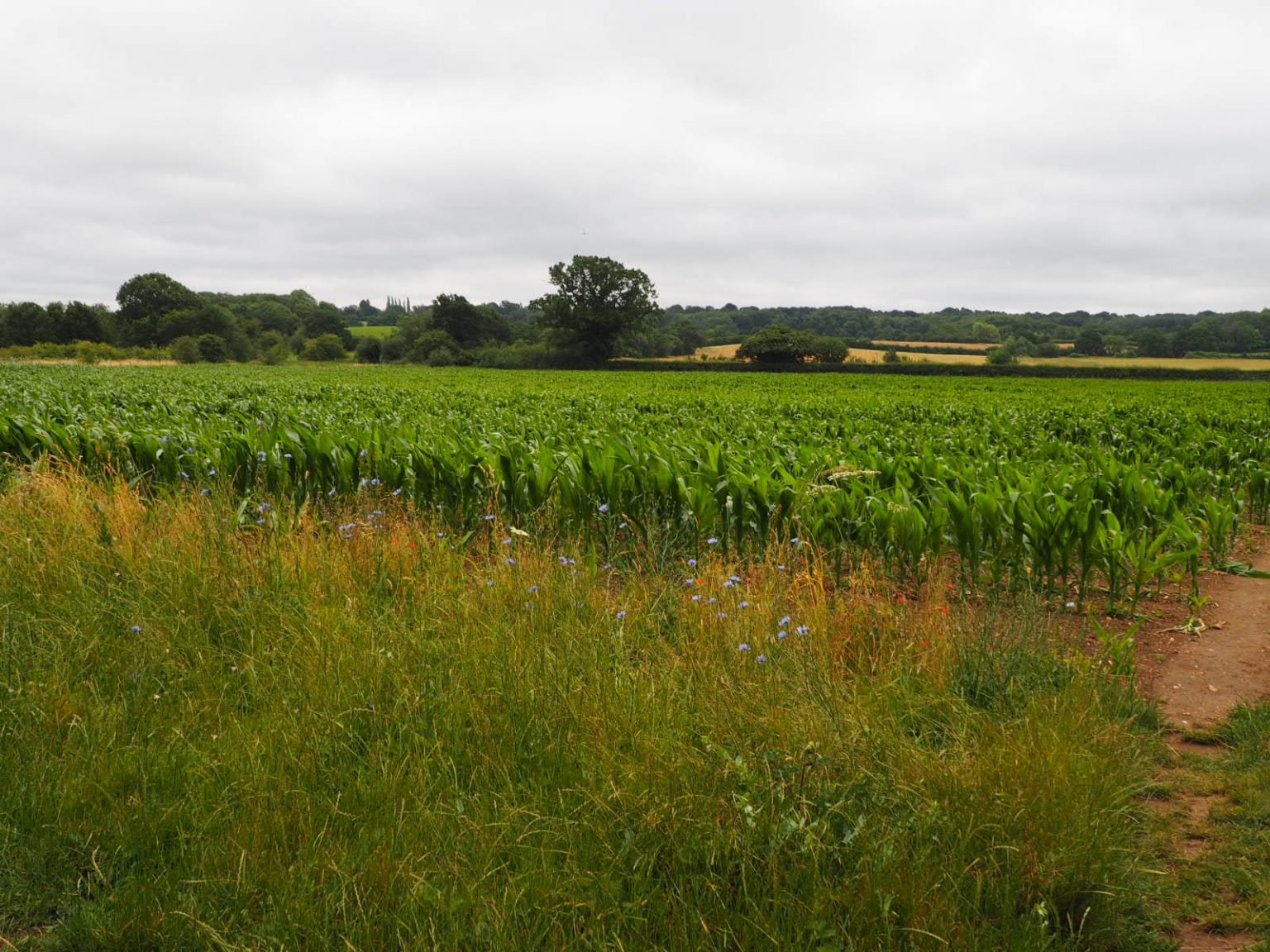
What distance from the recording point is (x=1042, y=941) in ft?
7.66

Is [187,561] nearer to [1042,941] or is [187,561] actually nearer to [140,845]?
[140,845]

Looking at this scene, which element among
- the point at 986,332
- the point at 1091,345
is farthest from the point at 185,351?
the point at 1091,345

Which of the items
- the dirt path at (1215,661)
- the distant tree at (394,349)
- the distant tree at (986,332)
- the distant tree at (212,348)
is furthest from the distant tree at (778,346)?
the dirt path at (1215,661)

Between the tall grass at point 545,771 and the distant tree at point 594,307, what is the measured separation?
87503 millimetres

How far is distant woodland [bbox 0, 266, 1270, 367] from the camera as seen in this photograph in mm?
85750

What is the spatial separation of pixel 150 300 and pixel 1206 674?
444 ft

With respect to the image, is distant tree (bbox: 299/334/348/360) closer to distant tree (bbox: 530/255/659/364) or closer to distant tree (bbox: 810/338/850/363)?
distant tree (bbox: 530/255/659/364)

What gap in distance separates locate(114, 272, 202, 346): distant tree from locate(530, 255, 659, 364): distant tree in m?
57.3

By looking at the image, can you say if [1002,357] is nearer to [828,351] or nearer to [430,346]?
[828,351]

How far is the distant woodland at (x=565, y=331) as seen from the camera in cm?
8575

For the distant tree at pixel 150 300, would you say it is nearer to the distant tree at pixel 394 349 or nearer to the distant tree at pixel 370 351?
the distant tree at pixel 370 351

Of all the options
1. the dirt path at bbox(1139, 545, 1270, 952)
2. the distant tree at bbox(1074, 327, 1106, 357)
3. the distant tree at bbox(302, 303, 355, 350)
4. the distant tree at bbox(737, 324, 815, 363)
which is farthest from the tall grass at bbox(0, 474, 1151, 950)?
the distant tree at bbox(302, 303, 355, 350)

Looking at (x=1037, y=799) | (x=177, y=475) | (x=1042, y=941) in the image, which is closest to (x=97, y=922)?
(x=1042, y=941)

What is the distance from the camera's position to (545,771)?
310cm
